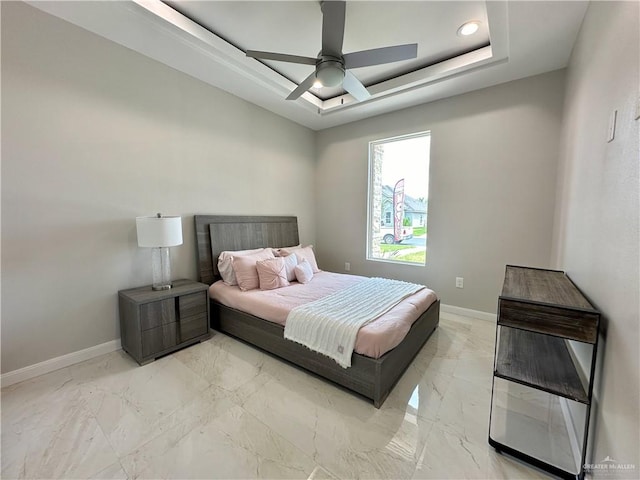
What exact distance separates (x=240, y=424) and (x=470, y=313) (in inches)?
120

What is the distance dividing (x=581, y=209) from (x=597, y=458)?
148cm

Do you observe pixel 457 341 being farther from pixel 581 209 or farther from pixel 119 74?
pixel 119 74

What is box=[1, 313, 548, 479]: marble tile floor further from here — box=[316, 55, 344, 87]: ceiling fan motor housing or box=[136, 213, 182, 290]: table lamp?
box=[316, 55, 344, 87]: ceiling fan motor housing

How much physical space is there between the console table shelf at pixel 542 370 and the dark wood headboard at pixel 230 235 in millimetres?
2963

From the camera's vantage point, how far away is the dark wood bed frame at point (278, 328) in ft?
6.10

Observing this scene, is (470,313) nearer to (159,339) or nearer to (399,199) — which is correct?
(399,199)

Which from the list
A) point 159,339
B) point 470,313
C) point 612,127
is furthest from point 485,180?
point 159,339

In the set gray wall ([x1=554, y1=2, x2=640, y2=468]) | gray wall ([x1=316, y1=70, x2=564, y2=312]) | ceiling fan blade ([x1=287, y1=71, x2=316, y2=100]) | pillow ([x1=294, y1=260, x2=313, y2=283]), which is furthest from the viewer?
pillow ([x1=294, y1=260, x2=313, y2=283])

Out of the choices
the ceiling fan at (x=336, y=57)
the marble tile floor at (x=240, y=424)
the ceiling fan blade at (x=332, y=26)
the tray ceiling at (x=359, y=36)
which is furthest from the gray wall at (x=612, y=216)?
the ceiling fan blade at (x=332, y=26)

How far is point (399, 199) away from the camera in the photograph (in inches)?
158

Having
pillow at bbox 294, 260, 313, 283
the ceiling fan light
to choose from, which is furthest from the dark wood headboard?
the ceiling fan light

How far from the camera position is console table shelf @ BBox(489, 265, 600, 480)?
1.27 metres

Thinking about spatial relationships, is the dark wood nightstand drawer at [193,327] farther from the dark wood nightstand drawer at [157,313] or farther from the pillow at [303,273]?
the pillow at [303,273]

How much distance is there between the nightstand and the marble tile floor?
0.14 m
